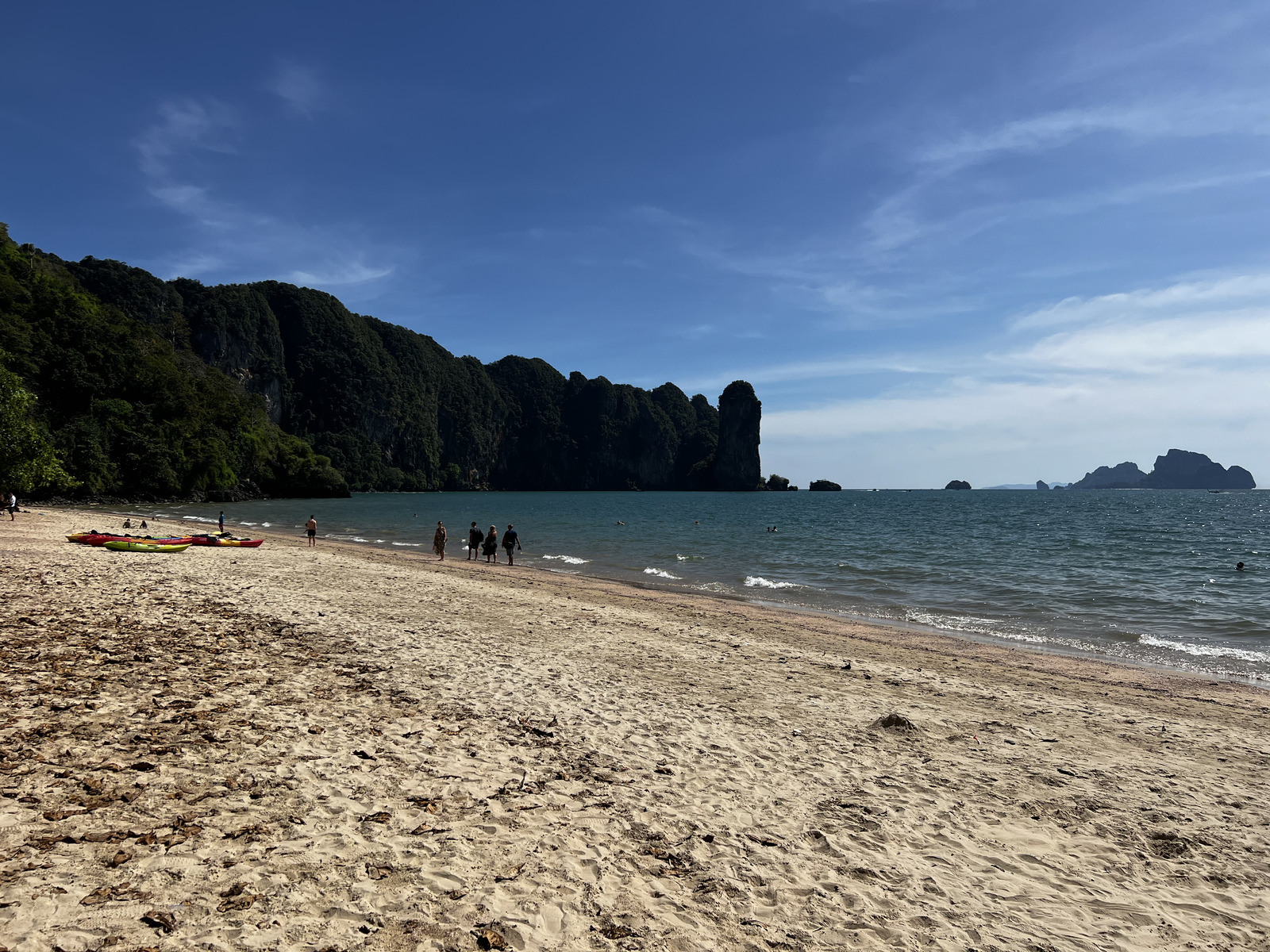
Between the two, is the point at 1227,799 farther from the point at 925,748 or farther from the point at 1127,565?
the point at 1127,565

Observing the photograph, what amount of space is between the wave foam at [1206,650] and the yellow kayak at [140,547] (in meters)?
27.9

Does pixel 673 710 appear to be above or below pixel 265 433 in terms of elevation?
below

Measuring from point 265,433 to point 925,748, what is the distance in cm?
10947

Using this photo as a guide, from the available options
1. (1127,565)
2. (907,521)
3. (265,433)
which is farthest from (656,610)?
(265,433)

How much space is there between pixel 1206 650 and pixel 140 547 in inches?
1147

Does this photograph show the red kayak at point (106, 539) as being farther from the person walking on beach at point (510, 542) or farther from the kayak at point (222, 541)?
the person walking on beach at point (510, 542)

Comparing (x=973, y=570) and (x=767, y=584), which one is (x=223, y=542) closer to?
(x=767, y=584)

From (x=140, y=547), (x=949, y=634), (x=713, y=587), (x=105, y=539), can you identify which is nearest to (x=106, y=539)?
(x=105, y=539)

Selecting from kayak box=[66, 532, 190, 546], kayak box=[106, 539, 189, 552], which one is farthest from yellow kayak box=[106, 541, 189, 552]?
kayak box=[66, 532, 190, 546]

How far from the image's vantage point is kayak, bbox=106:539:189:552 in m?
20.3

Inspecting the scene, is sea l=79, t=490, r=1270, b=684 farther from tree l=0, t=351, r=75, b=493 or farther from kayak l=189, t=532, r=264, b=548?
tree l=0, t=351, r=75, b=493

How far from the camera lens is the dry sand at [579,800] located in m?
3.90

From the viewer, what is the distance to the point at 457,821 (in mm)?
4969

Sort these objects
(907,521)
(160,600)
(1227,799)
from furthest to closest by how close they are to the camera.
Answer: (907,521)
(160,600)
(1227,799)
